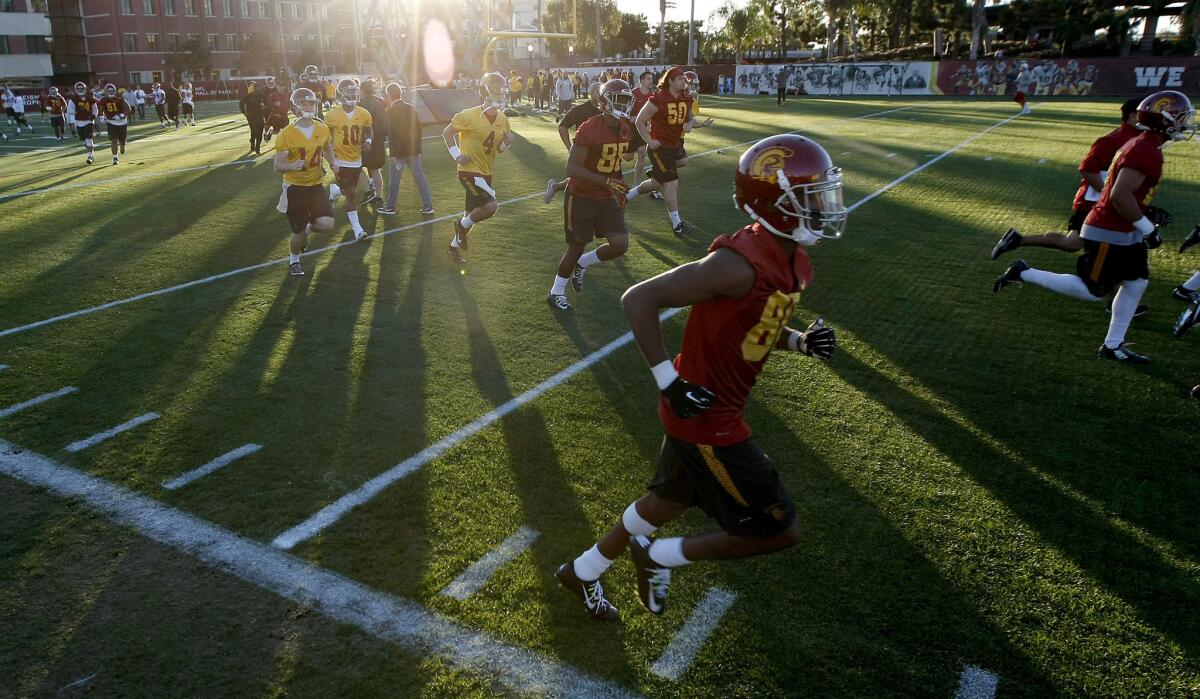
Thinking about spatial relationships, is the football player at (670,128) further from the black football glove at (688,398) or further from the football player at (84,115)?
the football player at (84,115)

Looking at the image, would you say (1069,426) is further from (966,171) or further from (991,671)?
(966,171)

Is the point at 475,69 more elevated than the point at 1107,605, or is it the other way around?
the point at 475,69

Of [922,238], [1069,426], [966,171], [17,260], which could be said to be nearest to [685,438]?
[1069,426]

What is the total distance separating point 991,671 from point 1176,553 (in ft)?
5.21

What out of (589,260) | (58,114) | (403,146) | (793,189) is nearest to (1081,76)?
(403,146)

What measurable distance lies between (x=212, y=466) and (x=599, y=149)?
4462 mm

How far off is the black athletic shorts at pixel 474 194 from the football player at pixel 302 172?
65.9 inches

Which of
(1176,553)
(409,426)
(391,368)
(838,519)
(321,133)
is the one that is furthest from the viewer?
→ (321,133)

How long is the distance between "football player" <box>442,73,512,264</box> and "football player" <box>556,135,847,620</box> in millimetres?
6927

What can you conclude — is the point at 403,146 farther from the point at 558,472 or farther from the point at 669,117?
the point at 558,472

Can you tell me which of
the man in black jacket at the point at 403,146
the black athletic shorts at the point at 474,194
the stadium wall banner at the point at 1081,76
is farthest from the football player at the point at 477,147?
the stadium wall banner at the point at 1081,76

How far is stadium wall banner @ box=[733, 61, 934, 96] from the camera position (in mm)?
46750

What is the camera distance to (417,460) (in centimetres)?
486

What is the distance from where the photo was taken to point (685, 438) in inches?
120
